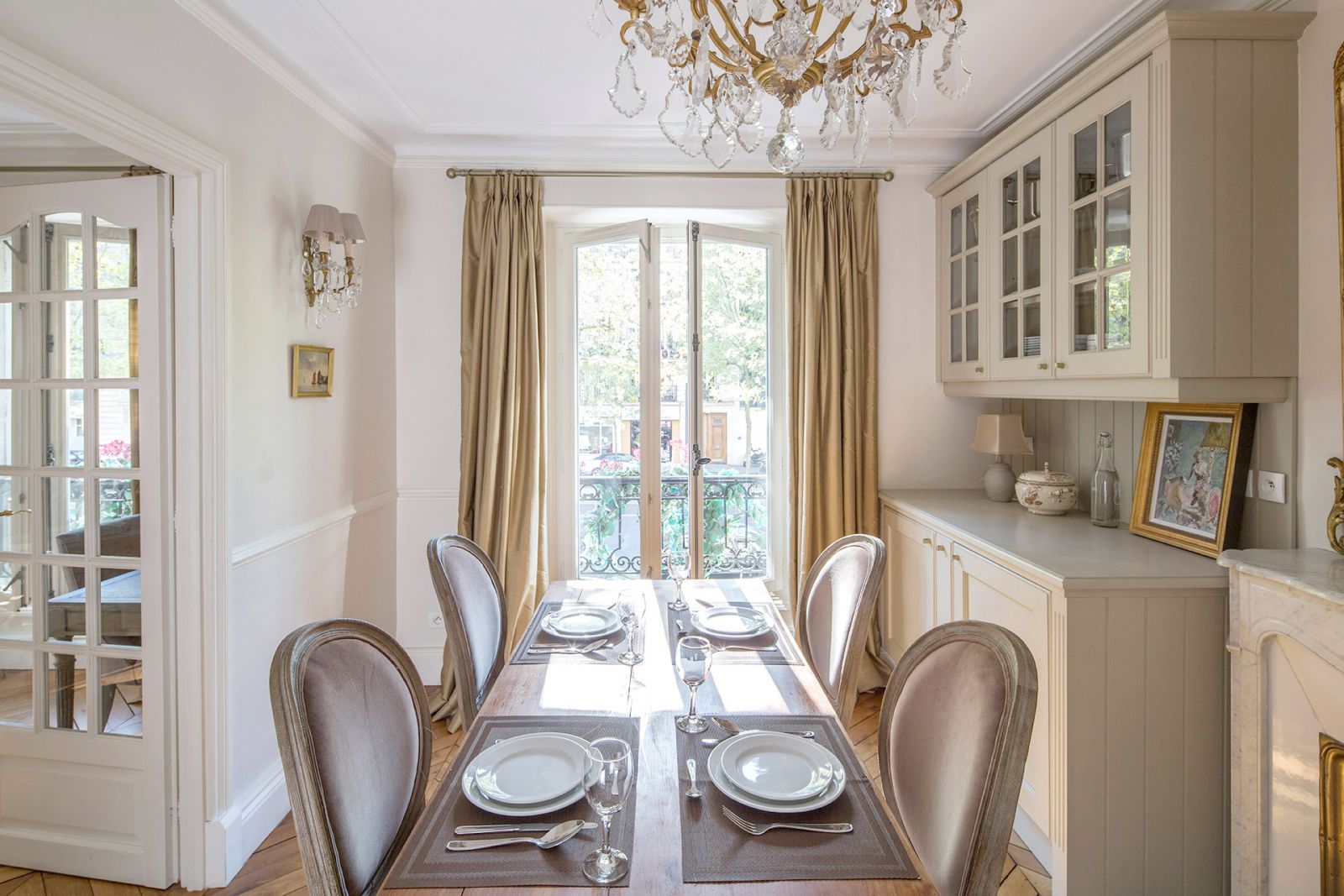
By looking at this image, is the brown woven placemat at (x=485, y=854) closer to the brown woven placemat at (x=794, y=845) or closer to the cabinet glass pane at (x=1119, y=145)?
the brown woven placemat at (x=794, y=845)

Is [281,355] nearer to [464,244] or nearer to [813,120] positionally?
[464,244]

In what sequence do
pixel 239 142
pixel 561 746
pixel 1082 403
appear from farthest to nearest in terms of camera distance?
pixel 1082 403 → pixel 239 142 → pixel 561 746

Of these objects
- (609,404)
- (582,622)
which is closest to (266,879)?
(582,622)

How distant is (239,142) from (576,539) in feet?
7.03

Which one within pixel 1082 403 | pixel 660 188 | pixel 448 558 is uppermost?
pixel 660 188

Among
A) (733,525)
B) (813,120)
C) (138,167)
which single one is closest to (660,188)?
(813,120)

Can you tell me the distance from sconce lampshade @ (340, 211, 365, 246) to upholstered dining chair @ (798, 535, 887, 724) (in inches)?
79.8

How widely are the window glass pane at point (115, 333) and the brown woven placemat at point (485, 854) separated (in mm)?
1634

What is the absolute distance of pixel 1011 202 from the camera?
2719 mm

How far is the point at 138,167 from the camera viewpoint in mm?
2023

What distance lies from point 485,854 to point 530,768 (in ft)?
Result: 0.70

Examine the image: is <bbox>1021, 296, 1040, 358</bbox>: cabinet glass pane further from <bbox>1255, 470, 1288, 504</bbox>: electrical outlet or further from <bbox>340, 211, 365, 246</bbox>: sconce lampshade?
<bbox>340, 211, 365, 246</bbox>: sconce lampshade

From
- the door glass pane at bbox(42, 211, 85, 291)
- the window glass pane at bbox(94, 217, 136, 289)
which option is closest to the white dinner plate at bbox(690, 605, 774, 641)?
the window glass pane at bbox(94, 217, 136, 289)

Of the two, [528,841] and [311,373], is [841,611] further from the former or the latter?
[311,373]
